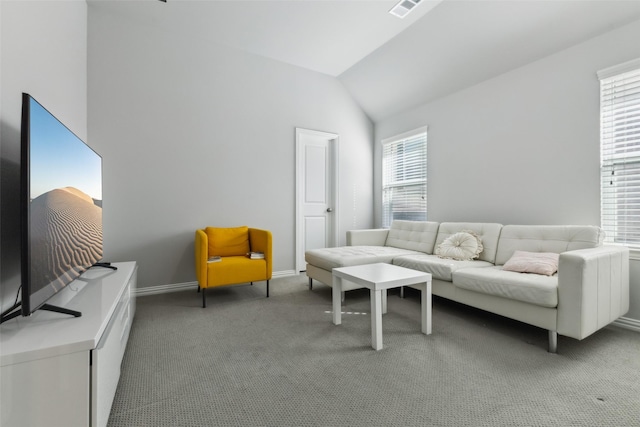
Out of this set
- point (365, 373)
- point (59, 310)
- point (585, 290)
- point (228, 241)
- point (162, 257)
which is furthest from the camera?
point (228, 241)

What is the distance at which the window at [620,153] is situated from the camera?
7.84 ft

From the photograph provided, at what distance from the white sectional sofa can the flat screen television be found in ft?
6.97

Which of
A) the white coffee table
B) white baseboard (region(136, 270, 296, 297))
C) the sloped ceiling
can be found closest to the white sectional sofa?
the white coffee table

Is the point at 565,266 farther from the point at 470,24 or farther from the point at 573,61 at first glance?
the point at 470,24

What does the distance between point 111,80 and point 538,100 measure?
177 inches

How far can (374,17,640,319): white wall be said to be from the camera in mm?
2609

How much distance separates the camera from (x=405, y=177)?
15.1 feet

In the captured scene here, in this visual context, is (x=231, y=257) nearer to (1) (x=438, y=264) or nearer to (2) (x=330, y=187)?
(2) (x=330, y=187)

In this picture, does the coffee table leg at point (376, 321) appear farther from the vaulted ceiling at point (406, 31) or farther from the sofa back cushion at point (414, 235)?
the vaulted ceiling at point (406, 31)

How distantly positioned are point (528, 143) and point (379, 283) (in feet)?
7.75

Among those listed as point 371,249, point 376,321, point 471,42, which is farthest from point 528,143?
point 376,321

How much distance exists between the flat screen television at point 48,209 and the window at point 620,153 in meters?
3.81

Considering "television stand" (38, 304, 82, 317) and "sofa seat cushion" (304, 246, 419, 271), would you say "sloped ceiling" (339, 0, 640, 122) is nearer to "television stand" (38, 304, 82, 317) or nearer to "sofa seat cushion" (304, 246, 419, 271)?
"sofa seat cushion" (304, 246, 419, 271)

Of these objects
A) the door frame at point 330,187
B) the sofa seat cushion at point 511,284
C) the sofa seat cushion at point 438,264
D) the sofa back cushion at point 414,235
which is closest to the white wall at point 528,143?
the sofa back cushion at point 414,235
